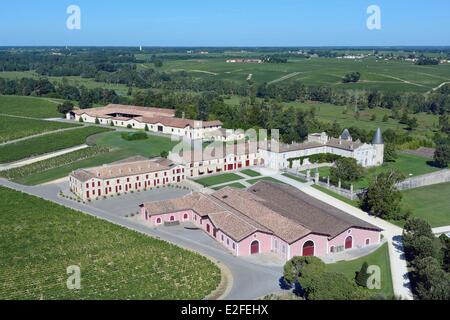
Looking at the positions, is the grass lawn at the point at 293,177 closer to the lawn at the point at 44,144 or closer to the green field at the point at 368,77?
the lawn at the point at 44,144

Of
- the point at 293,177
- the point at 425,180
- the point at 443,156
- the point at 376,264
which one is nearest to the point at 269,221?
the point at 376,264

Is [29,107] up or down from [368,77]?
down

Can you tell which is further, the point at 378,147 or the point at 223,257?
the point at 378,147

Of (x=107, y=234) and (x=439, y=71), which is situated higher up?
(x=439, y=71)

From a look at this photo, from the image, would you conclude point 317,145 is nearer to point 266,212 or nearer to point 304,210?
point 304,210

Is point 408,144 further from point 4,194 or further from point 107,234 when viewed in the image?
point 4,194

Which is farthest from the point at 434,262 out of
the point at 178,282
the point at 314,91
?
the point at 314,91
